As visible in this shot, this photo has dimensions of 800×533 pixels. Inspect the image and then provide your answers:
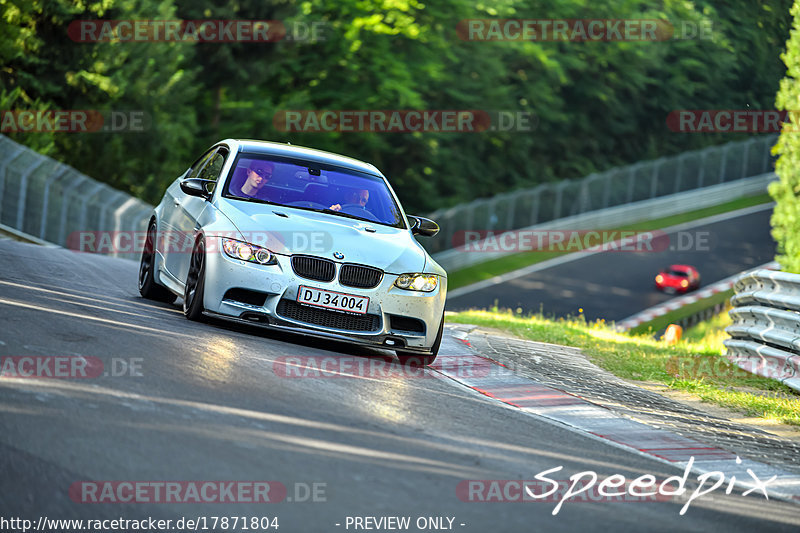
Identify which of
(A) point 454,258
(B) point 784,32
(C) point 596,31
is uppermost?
(C) point 596,31

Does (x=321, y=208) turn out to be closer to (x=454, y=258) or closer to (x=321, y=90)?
(x=454, y=258)

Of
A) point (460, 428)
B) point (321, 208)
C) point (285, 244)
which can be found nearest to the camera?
point (460, 428)

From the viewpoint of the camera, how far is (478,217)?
151 feet

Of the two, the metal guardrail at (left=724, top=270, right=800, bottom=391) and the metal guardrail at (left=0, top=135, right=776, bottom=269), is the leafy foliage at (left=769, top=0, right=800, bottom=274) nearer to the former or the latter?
the metal guardrail at (left=724, top=270, right=800, bottom=391)

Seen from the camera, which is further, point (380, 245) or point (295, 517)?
point (380, 245)

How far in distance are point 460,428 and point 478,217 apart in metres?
39.4

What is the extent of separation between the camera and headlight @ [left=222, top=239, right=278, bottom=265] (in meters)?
8.87

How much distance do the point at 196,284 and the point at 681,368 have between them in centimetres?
539

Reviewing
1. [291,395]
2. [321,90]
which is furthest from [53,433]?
[321,90]
